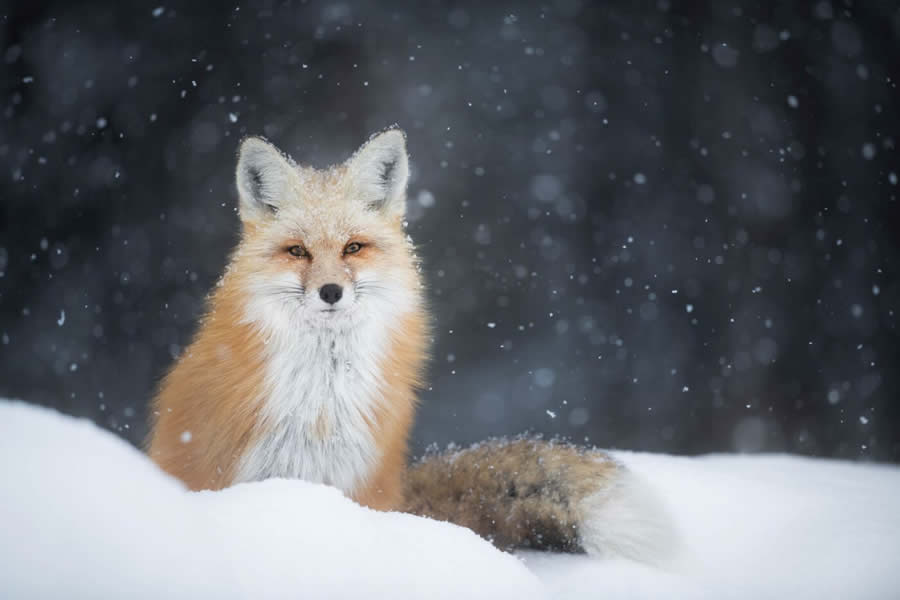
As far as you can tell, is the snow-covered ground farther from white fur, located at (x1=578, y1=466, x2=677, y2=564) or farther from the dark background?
the dark background

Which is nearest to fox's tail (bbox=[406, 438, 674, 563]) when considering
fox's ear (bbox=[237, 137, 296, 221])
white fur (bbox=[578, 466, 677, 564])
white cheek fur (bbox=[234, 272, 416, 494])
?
white fur (bbox=[578, 466, 677, 564])

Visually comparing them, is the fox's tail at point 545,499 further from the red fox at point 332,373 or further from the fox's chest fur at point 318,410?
the fox's chest fur at point 318,410

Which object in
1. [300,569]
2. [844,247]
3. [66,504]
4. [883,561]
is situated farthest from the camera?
[844,247]

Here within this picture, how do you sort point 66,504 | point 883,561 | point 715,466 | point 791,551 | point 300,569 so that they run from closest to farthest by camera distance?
point 66,504, point 300,569, point 883,561, point 791,551, point 715,466

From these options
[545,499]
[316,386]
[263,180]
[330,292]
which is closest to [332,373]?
[316,386]

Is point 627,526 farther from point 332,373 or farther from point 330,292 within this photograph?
point 330,292

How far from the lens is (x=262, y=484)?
1.23 metres

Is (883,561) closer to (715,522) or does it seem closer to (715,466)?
(715,522)

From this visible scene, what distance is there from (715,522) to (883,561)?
0.44 meters

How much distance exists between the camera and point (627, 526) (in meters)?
1.57

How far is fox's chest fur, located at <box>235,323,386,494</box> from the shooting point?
4.88 ft

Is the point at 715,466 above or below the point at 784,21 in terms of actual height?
below

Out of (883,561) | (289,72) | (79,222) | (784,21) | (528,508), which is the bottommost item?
(528,508)

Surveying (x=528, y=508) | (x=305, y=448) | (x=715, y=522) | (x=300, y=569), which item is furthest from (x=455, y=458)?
(x=300, y=569)
